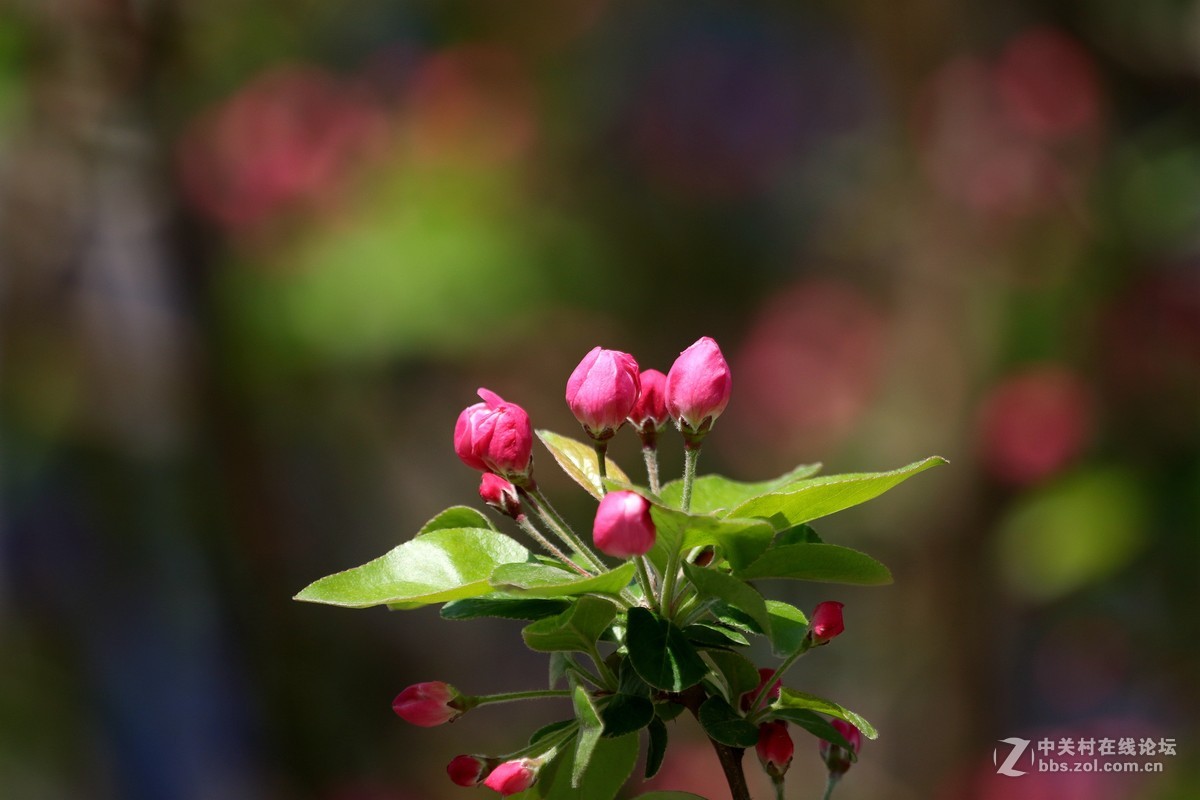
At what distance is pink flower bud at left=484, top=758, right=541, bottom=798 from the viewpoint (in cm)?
44

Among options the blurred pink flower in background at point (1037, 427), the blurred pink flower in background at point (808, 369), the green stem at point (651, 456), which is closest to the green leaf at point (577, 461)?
the green stem at point (651, 456)

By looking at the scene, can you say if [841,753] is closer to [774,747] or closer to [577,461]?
[774,747]

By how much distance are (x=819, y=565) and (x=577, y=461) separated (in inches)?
5.9

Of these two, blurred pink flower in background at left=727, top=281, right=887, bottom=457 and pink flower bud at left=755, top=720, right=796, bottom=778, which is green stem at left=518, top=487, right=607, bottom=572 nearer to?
pink flower bud at left=755, top=720, right=796, bottom=778

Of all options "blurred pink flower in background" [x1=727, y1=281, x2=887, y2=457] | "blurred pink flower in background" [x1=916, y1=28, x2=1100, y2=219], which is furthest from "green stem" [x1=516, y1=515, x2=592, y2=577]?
"blurred pink flower in background" [x1=727, y1=281, x2=887, y2=457]

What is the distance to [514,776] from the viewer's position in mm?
441

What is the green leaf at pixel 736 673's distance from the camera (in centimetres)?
47

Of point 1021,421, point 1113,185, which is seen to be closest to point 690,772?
point 1021,421

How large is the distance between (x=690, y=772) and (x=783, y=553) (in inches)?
79.2

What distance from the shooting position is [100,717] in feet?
8.86

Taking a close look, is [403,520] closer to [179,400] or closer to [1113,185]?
[179,400]

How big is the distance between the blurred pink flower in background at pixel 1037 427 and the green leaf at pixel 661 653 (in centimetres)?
168

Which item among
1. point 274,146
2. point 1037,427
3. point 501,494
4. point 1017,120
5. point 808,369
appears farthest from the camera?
point 808,369

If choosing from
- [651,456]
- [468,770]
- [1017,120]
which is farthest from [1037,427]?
[468,770]
